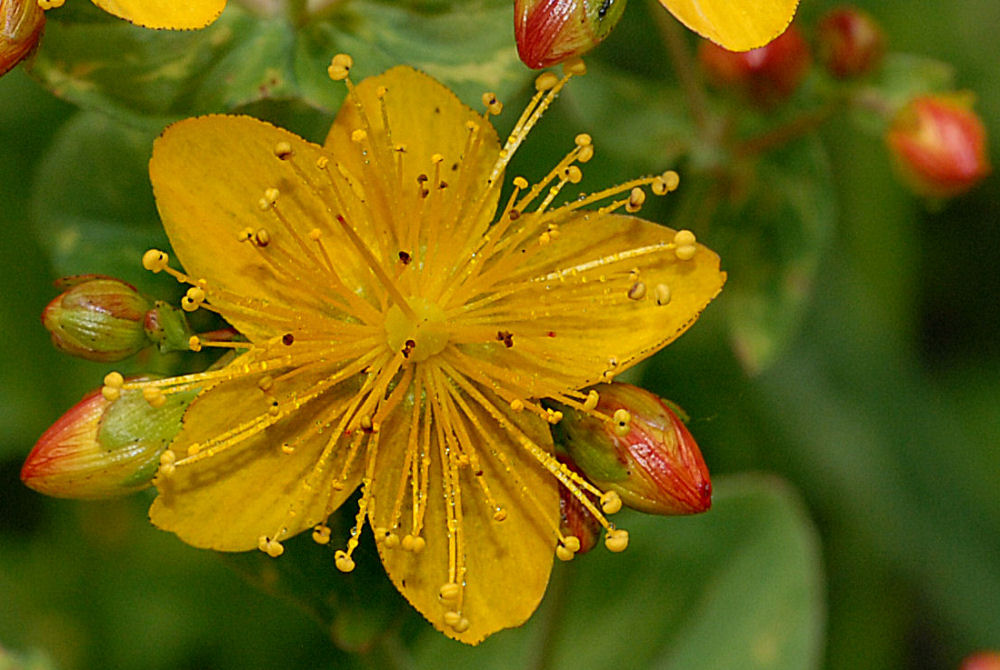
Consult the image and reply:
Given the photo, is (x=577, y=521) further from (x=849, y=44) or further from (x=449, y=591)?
(x=849, y=44)

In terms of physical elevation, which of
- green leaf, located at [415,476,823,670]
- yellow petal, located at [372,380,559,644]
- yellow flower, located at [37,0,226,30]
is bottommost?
green leaf, located at [415,476,823,670]

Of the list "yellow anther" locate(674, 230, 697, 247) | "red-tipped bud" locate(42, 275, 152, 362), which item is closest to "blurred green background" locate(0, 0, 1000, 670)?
"red-tipped bud" locate(42, 275, 152, 362)

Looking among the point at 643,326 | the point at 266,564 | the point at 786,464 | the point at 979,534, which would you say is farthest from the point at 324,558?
the point at 979,534

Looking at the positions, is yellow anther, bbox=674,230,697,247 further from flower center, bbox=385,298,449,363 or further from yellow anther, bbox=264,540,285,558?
yellow anther, bbox=264,540,285,558

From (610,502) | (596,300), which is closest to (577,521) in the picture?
(610,502)

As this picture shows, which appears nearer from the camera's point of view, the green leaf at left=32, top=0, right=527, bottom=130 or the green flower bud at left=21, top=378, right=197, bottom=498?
the green flower bud at left=21, top=378, right=197, bottom=498

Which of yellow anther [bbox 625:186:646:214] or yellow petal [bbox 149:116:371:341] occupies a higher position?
yellow anther [bbox 625:186:646:214]
